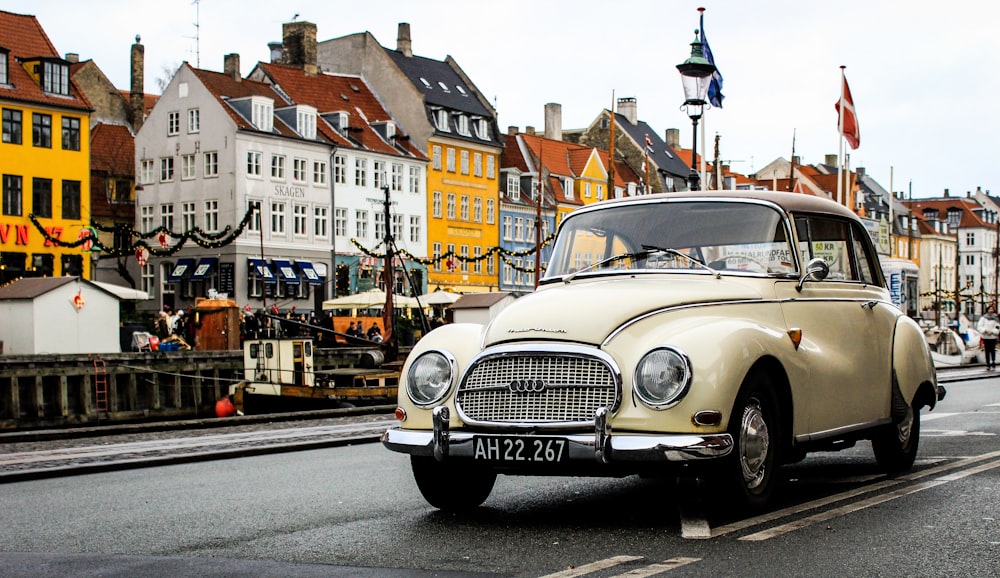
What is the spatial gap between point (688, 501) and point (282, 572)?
3.24m

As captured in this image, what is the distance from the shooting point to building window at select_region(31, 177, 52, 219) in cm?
6041

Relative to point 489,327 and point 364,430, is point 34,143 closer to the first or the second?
point 364,430

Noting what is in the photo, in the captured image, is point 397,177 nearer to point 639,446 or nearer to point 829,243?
point 829,243

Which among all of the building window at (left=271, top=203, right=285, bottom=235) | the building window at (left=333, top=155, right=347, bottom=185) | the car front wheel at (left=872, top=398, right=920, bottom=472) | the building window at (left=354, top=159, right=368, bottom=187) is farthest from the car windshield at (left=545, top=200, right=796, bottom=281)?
the building window at (left=354, top=159, right=368, bottom=187)

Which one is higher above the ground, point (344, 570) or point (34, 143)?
point (34, 143)

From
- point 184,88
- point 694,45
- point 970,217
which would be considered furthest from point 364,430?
point 970,217

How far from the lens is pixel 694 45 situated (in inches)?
928

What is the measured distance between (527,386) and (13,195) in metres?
55.7

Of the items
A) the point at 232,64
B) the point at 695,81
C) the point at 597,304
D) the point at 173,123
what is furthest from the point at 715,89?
the point at 232,64

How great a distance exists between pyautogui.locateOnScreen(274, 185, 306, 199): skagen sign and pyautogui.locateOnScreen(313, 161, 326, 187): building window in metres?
1.23

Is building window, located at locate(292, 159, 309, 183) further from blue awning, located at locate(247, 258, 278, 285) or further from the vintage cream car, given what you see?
the vintage cream car

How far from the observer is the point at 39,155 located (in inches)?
2392


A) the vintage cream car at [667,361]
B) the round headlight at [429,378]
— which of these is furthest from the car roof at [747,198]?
the round headlight at [429,378]

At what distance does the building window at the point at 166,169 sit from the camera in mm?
69875
